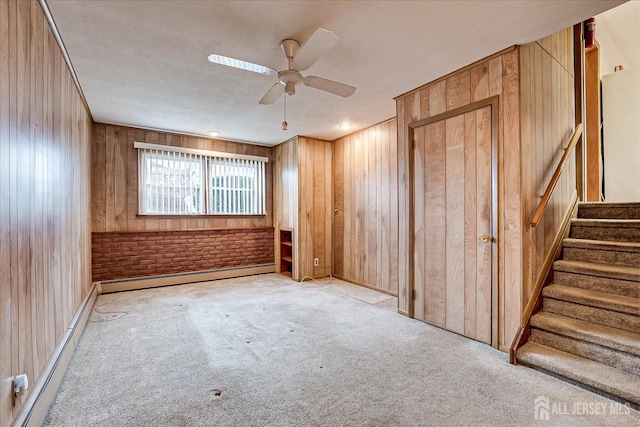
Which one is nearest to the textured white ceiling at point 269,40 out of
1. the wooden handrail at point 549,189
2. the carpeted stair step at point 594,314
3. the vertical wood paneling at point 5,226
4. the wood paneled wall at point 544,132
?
the wood paneled wall at point 544,132

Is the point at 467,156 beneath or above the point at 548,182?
above

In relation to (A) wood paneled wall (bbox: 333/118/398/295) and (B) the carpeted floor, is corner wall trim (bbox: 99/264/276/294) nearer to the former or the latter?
(B) the carpeted floor

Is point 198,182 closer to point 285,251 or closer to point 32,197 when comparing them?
point 285,251

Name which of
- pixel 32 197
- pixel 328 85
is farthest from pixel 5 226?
pixel 328 85

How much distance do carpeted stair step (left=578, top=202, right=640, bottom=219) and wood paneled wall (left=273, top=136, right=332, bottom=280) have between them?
346 cm

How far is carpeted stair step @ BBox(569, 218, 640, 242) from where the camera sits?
2699 millimetres

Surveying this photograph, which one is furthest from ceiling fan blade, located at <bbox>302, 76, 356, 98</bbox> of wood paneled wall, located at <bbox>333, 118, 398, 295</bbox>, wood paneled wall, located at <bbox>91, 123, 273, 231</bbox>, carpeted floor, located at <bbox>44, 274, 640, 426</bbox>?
wood paneled wall, located at <bbox>91, 123, 273, 231</bbox>

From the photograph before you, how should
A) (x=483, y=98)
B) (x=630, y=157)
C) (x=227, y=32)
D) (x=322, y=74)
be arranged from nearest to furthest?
(x=227, y=32) < (x=483, y=98) < (x=322, y=74) < (x=630, y=157)

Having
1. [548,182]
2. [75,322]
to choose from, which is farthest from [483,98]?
[75,322]

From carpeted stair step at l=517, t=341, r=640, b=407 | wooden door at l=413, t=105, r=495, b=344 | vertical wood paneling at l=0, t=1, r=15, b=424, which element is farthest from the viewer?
wooden door at l=413, t=105, r=495, b=344

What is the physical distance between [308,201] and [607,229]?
12.4ft

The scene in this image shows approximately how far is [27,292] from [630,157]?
628cm

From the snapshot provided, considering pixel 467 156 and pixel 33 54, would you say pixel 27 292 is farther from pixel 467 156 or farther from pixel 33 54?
pixel 467 156

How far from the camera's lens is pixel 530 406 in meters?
1.77
